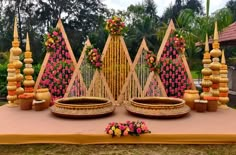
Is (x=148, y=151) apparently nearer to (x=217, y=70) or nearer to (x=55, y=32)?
(x=217, y=70)

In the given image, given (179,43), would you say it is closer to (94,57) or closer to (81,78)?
(94,57)

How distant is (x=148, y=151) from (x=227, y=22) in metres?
5.64

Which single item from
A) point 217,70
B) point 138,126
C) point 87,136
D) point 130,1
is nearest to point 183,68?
point 217,70

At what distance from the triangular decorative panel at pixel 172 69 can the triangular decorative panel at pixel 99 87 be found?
1.05 metres

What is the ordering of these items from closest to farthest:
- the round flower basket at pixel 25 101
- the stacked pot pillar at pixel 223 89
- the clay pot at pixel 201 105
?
the clay pot at pixel 201 105
the round flower basket at pixel 25 101
the stacked pot pillar at pixel 223 89

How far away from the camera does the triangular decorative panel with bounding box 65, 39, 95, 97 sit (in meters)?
4.53

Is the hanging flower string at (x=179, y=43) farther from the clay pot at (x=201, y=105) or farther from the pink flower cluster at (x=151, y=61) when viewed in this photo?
the clay pot at (x=201, y=105)

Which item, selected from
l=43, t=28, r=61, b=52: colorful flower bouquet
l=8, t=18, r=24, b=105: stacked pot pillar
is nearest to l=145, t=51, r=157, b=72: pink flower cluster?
l=43, t=28, r=61, b=52: colorful flower bouquet

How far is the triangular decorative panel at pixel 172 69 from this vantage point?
4.49 m

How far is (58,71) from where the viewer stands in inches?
179

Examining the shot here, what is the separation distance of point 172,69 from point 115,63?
1.09 meters

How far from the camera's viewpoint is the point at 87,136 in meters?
2.90

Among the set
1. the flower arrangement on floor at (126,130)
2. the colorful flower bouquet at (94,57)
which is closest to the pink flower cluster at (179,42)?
the colorful flower bouquet at (94,57)

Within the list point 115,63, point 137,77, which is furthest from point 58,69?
point 137,77
